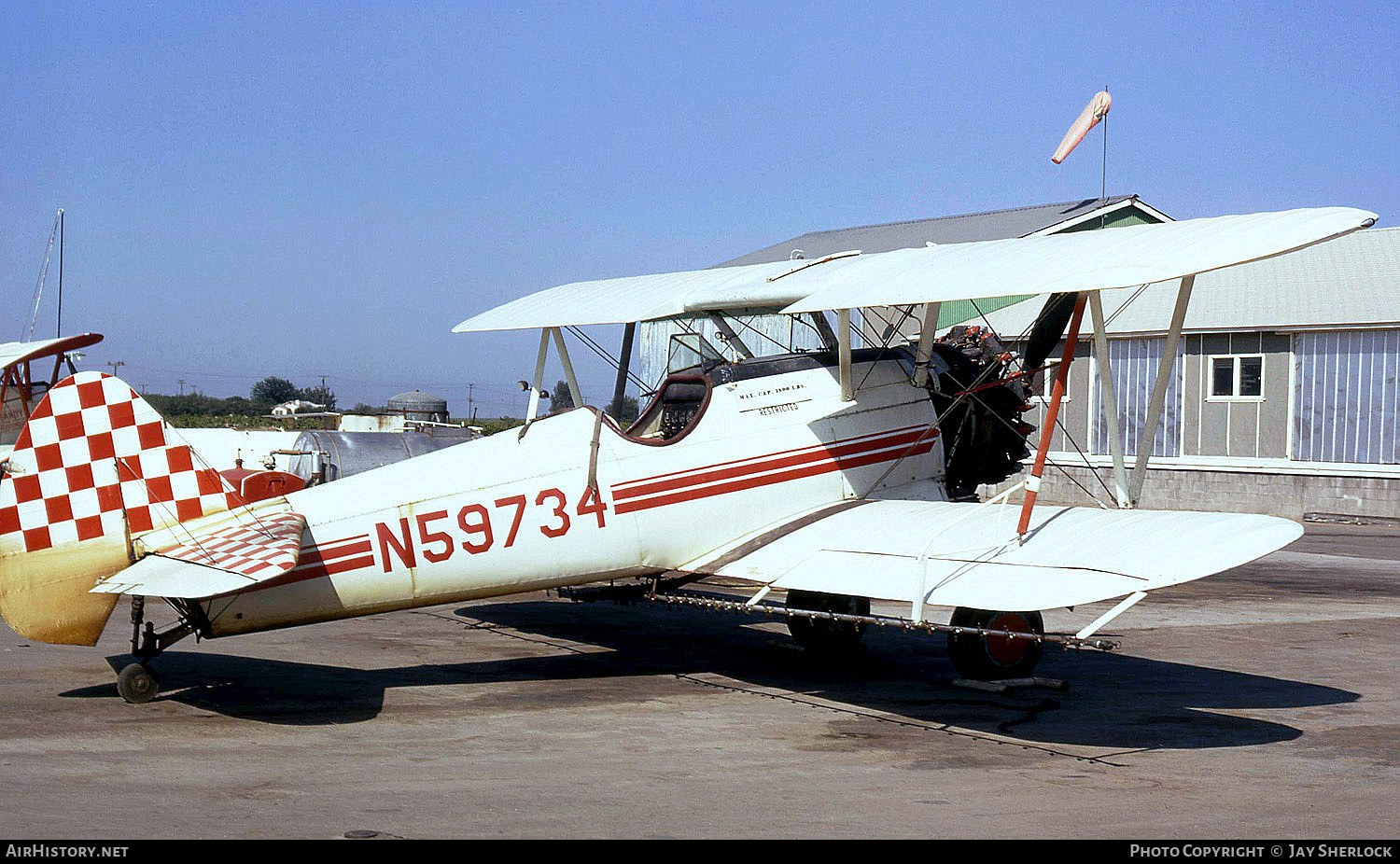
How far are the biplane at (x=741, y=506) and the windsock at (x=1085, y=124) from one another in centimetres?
2893

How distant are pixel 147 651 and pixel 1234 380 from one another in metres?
23.8

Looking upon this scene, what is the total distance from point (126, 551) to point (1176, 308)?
6.98 metres

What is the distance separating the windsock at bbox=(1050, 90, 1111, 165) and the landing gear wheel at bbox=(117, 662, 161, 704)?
34.2 m

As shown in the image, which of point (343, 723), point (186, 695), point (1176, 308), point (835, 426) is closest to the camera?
point (343, 723)

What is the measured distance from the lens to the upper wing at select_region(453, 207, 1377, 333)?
7.53 metres

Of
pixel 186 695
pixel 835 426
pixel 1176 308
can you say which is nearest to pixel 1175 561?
pixel 1176 308

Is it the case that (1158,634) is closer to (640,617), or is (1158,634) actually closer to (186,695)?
(640,617)

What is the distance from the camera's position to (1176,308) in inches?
335

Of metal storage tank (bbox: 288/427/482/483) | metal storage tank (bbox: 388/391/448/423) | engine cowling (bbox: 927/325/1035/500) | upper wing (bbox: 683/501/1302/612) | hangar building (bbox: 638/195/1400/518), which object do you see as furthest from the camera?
metal storage tank (bbox: 388/391/448/423)

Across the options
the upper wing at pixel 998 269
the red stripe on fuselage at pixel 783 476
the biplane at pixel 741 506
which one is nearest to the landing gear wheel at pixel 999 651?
the biplane at pixel 741 506

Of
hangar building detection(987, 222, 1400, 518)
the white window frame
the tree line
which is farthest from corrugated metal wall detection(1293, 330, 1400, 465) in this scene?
the tree line

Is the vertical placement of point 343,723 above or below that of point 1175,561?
below

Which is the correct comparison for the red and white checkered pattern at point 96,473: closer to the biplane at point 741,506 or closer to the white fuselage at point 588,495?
the biplane at point 741,506

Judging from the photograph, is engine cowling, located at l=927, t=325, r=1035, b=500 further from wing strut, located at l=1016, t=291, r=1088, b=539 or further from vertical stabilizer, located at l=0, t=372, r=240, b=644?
vertical stabilizer, located at l=0, t=372, r=240, b=644
